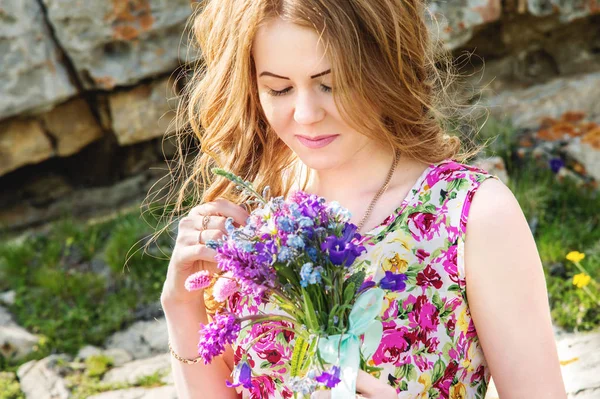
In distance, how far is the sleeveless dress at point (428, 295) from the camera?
1991 millimetres

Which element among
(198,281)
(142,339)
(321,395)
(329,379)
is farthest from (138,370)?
(329,379)

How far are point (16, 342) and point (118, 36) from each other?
1887mm

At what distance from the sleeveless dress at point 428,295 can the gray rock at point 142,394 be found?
1693 mm

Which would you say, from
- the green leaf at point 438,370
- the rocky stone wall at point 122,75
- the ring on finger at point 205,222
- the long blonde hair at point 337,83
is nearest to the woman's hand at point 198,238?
the ring on finger at point 205,222

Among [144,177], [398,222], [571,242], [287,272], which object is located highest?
[287,272]

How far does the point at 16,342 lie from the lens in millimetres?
4199

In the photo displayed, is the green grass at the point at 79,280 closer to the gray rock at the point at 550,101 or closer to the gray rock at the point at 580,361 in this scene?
the gray rock at the point at 580,361

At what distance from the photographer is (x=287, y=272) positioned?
151cm

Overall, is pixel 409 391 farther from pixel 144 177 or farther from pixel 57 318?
pixel 144 177

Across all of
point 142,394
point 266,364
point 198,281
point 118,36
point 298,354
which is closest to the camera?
point 298,354

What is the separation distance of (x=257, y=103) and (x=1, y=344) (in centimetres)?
258

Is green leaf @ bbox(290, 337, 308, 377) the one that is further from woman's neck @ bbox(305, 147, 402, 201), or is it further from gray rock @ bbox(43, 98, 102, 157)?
gray rock @ bbox(43, 98, 102, 157)

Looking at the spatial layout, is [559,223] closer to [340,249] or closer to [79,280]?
[79,280]

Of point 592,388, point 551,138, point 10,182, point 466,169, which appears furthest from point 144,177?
point 466,169
